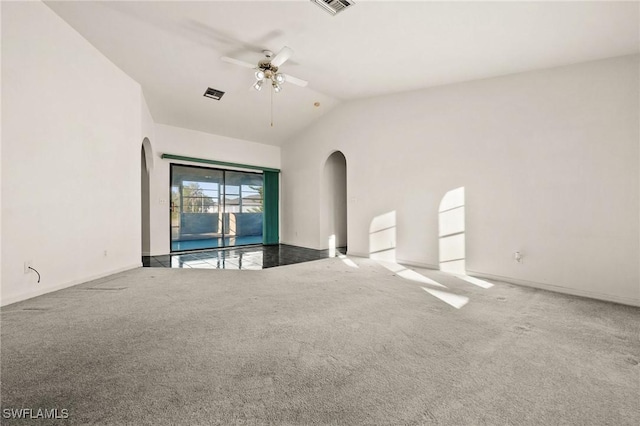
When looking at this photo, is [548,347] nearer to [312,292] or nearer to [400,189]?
[312,292]

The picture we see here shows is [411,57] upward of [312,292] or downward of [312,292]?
upward

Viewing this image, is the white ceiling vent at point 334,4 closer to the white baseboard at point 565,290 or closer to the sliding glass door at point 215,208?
the white baseboard at point 565,290

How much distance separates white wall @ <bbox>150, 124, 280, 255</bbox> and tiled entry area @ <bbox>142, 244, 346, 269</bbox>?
61 cm

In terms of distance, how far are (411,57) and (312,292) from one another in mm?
3393

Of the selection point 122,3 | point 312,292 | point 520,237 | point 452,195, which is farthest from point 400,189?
point 122,3

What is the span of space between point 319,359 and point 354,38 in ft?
11.7

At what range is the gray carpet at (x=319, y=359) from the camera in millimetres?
1331

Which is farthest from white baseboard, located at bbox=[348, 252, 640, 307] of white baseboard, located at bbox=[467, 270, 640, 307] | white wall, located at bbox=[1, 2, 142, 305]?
white wall, located at bbox=[1, 2, 142, 305]

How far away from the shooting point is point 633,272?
292 cm

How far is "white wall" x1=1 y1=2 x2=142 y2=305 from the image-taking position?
2695mm

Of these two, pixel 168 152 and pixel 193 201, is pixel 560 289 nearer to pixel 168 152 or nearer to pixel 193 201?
pixel 168 152
